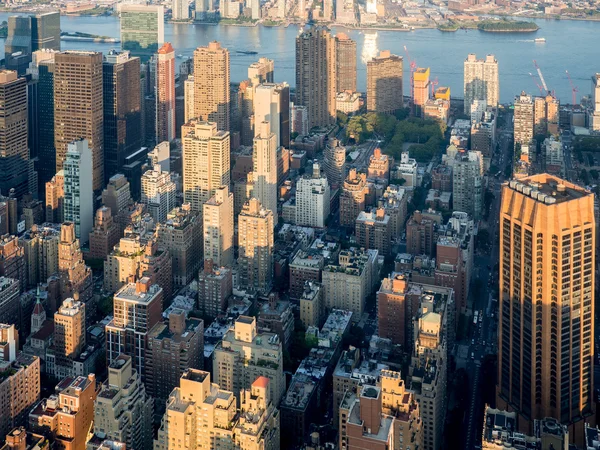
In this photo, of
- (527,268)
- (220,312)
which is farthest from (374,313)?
(527,268)

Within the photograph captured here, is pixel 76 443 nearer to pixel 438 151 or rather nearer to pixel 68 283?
pixel 68 283

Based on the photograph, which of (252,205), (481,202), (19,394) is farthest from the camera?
(481,202)

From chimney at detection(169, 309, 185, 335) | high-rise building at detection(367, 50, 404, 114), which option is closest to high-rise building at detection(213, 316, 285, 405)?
chimney at detection(169, 309, 185, 335)

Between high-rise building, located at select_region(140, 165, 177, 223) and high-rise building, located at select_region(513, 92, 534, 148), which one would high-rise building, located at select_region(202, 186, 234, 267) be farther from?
high-rise building, located at select_region(513, 92, 534, 148)

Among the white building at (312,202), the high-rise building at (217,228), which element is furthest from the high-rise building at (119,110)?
the high-rise building at (217,228)

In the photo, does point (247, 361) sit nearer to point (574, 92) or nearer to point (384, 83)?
point (384, 83)

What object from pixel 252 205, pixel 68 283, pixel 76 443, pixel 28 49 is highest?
pixel 28 49
